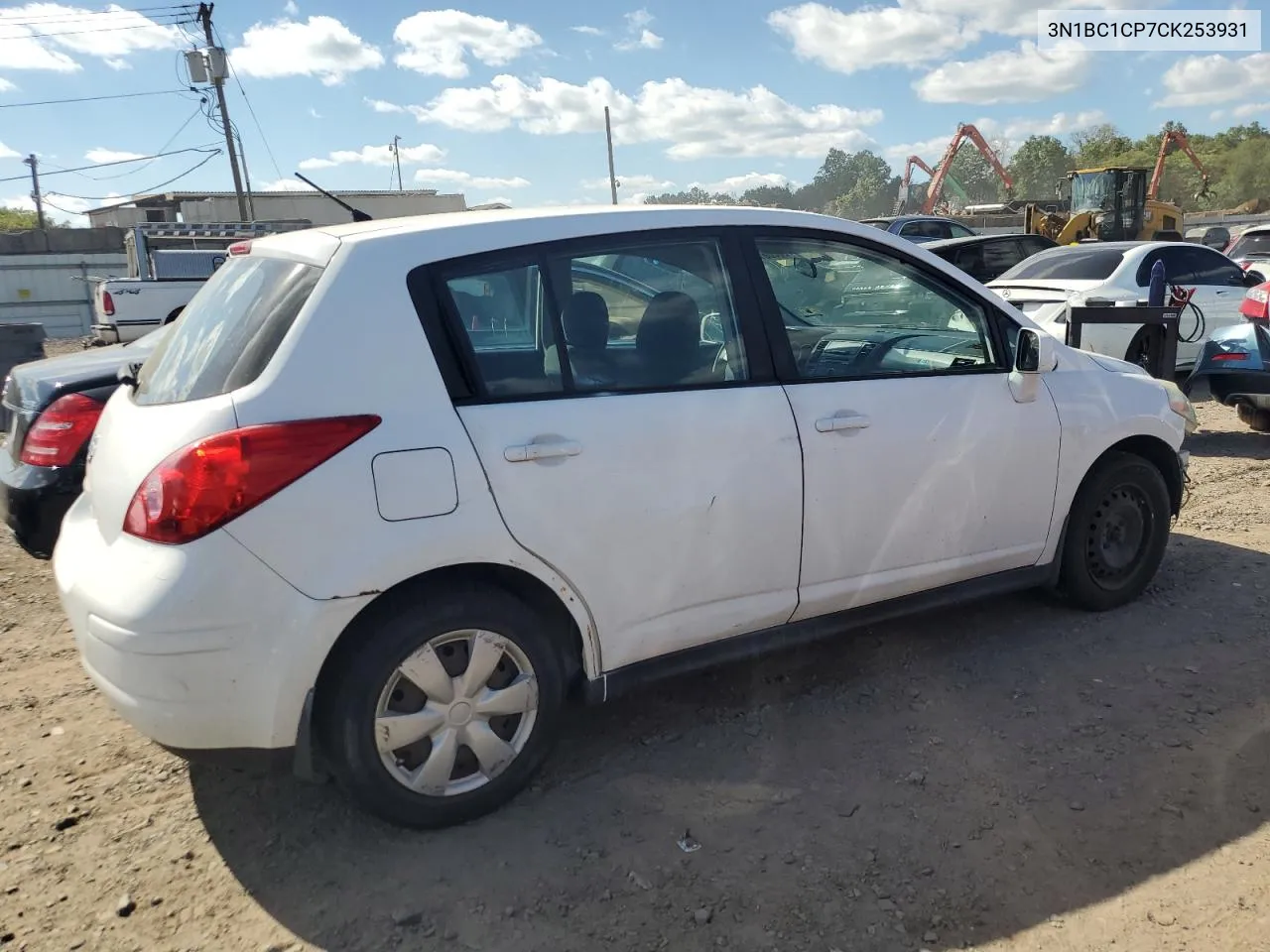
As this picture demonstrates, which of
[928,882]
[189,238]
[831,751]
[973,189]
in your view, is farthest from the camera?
[973,189]

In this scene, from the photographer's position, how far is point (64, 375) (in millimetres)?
4562

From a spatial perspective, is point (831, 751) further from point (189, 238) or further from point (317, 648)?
point (189, 238)

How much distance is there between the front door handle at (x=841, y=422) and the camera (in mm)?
3277

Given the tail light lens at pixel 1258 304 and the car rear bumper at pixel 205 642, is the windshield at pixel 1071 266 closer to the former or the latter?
the tail light lens at pixel 1258 304

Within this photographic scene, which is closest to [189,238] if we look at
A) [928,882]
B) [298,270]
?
[298,270]

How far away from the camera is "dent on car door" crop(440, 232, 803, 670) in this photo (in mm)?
2816

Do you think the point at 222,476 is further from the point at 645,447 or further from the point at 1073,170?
the point at 1073,170

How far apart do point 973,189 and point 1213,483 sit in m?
89.1

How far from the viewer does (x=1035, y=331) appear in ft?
12.4

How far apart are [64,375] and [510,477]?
2.96 meters

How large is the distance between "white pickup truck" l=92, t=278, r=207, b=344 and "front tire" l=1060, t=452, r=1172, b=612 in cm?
1310

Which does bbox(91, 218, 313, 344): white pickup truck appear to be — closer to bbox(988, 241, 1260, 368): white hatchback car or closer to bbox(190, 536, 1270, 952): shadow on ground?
bbox(988, 241, 1260, 368): white hatchback car

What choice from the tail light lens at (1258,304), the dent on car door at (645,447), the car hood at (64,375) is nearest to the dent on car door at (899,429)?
the dent on car door at (645,447)

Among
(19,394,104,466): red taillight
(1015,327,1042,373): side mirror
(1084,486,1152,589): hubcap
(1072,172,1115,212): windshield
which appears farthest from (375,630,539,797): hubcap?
(1072,172,1115,212): windshield
